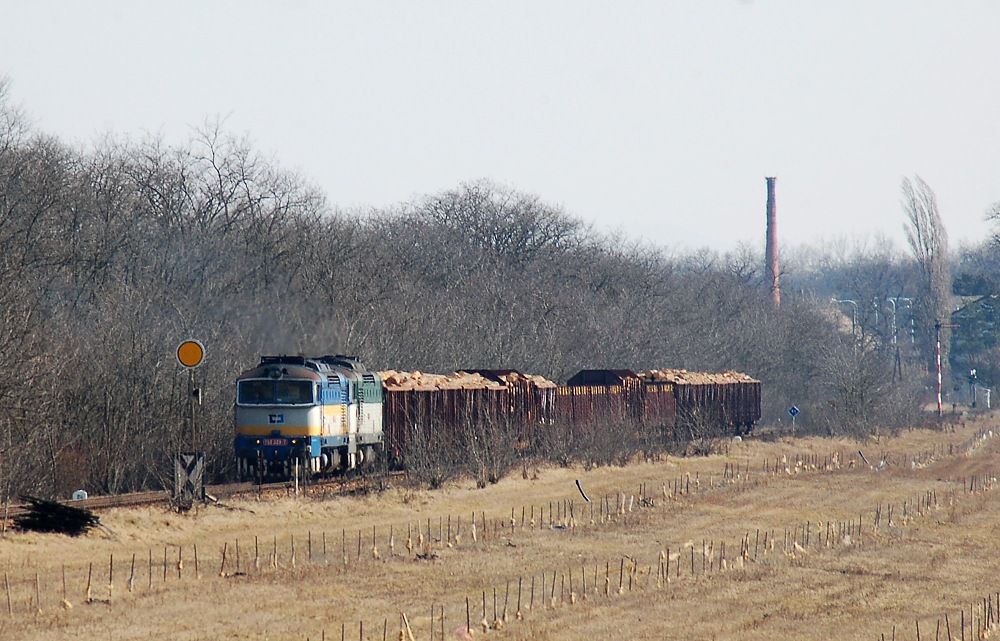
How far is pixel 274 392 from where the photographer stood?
3000 cm

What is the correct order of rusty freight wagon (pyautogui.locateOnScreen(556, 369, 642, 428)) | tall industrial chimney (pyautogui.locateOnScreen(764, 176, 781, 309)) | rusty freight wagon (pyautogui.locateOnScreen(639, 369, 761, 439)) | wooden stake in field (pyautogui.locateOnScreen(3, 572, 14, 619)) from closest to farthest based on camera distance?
wooden stake in field (pyautogui.locateOnScreen(3, 572, 14, 619)) → rusty freight wagon (pyautogui.locateOnScreen(556, 369, 642, 428)) → rusty freight wagon (pyautogui.locateOnScreen(639, 369, 761, 439)) → tall industrial chimney (pyautogui.locateOnScreen(764, 176, 781, 309))

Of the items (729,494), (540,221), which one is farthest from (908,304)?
(729,494)

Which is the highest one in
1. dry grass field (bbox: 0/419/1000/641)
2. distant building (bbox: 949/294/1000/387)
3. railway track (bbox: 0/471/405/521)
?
distant building (bbox: 949/294/1000/387)

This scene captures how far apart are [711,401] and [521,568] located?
34.5m

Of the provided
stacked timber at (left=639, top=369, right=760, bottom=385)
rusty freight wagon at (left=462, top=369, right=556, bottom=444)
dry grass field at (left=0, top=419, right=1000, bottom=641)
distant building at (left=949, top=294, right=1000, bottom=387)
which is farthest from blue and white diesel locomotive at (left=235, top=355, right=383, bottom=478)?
distant building at (left=949, top=294, right=1000, bottom=387)

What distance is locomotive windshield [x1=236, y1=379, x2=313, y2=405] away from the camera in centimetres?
2977

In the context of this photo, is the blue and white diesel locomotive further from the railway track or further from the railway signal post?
the railway signal post

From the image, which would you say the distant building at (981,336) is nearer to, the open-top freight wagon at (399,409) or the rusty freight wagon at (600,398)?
the open-top freight wagon at (399,409)

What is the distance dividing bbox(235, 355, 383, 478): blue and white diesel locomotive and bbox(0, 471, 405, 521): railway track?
476 mm

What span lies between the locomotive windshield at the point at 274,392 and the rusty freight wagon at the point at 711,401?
21.9 m

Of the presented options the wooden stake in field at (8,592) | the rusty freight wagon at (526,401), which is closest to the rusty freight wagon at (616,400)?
the rusty freight wagon at (526,401)

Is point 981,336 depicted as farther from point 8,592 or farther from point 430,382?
point 8,592

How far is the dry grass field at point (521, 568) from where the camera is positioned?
1705 centimetres

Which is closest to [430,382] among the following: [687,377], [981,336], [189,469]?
[189,469]
